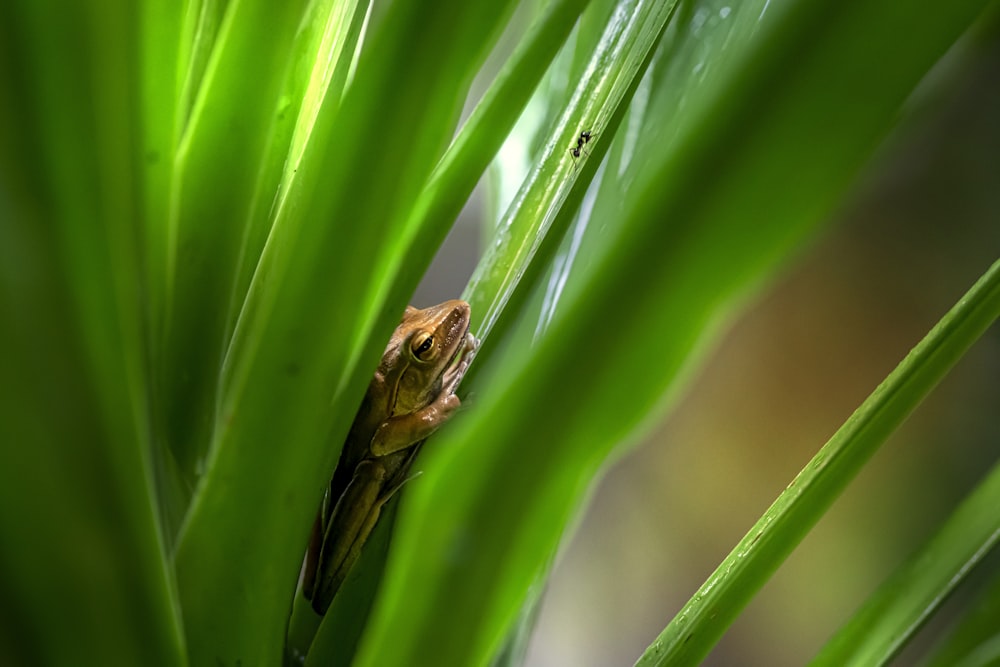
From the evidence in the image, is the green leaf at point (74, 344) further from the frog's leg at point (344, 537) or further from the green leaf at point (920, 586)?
the green leaf at point (920, 586)

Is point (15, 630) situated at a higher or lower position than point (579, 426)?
lower

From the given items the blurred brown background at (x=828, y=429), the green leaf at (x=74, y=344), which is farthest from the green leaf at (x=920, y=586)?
the green leaf at (x=74, y=344)

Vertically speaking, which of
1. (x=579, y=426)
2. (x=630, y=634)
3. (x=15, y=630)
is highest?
(x=579, y=426)

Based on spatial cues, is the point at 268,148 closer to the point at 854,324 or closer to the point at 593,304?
the point at 593,304

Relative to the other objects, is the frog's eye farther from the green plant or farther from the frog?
the green plant

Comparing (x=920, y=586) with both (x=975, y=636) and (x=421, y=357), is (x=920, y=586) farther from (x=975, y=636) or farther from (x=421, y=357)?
(x=421, y=357)

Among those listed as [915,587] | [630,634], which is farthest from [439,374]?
[915,587]

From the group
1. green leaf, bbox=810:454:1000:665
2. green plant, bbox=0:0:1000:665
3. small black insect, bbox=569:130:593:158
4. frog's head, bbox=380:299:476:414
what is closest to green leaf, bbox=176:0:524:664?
green plant, bbox=0:0:1000:665
